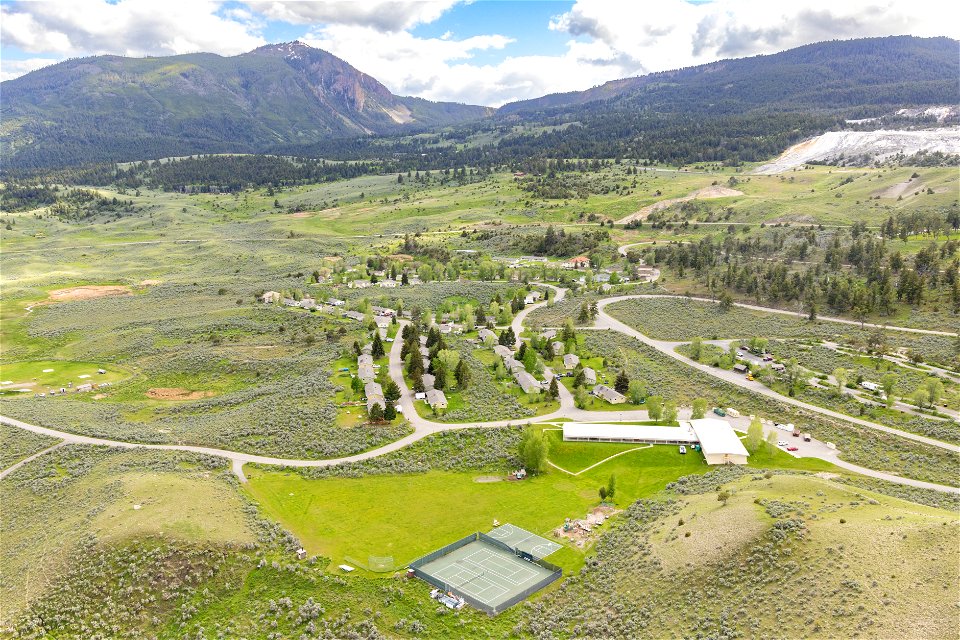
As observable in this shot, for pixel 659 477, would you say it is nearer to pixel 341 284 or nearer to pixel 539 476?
pixel 539 476

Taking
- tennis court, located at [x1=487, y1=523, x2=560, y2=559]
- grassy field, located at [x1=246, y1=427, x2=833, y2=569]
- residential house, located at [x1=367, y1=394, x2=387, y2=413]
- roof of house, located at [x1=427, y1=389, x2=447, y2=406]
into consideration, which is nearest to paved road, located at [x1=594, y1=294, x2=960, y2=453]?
grassy field, located at [x1=246, y1=427, x2=833, y2=569]

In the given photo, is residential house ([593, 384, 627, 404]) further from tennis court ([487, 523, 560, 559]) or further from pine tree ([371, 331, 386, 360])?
pine tree ([371, 331, 386, 360])

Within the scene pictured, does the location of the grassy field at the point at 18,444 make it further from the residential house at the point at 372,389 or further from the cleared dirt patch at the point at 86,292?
the cleared dirt patch at the point at 86,292

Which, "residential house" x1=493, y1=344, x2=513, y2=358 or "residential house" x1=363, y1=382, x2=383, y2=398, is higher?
"residential house" x1=493, y1=344, x2=513, y2=358

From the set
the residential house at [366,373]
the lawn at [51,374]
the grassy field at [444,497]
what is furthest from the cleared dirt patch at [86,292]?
the grassy field at [444,497]

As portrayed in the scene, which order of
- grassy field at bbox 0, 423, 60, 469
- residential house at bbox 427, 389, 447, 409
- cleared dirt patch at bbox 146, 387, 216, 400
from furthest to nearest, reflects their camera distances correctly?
1. cleared dirt patch at bbox 146, 387, 216, 400
2. residential house at bbox 427, 389, 447, 409
3. grassy field at bbox 0, 423, 60, 469

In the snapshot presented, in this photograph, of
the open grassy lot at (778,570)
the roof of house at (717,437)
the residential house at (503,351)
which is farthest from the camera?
the residential house at (503,351)
